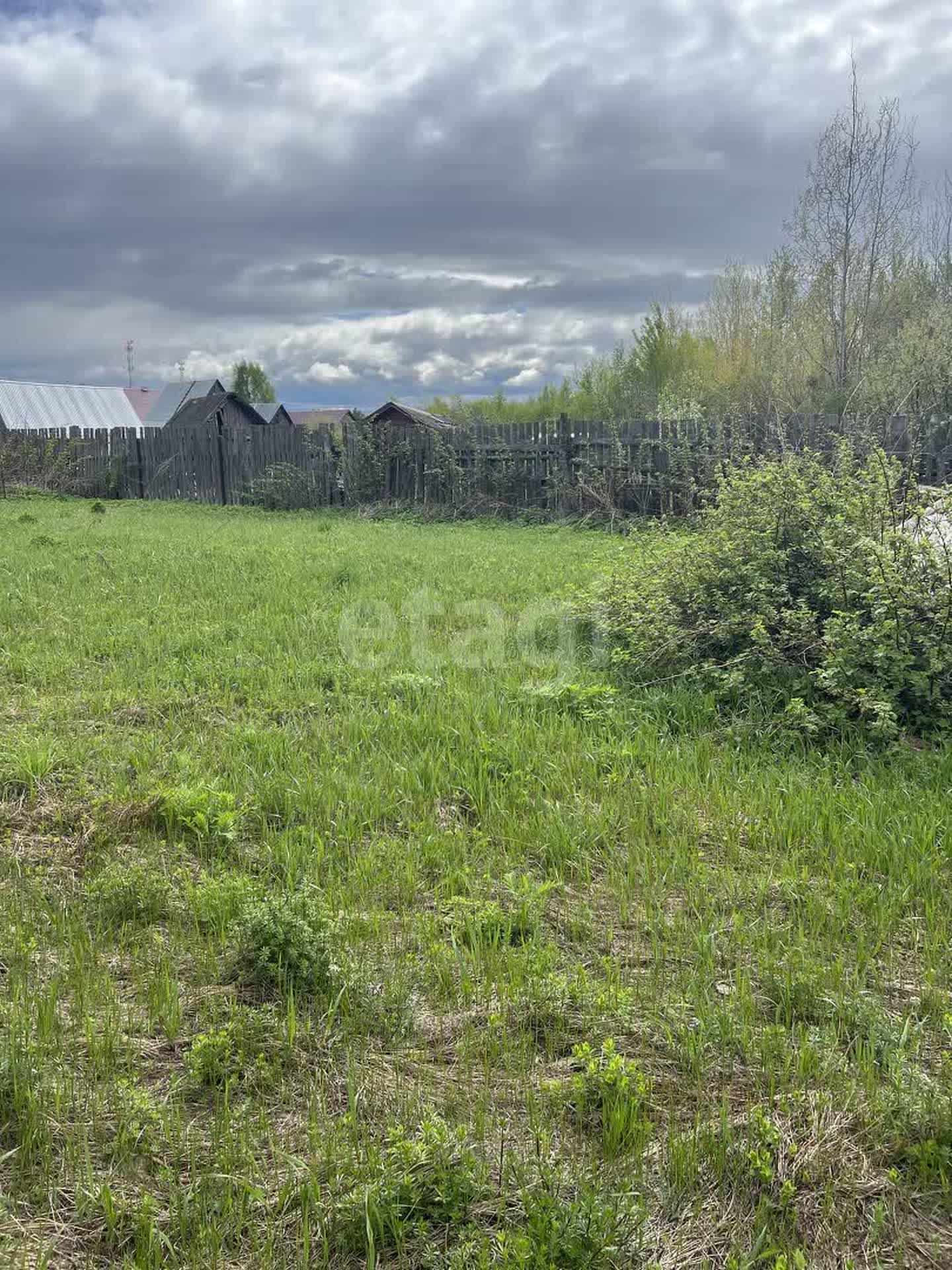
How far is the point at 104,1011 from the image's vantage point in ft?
7.96

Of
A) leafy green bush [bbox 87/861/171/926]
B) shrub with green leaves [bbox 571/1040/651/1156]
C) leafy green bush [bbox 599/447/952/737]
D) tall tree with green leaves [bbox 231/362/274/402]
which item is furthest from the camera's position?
tall tree with green leaves [bbox 231/362/274/402]

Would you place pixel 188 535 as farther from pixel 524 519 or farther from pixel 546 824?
pixel 546 824

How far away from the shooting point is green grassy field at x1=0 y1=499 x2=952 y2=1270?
5.93 feet

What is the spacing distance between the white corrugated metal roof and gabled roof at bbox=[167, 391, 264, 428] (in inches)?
92.8

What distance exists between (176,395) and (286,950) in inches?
2094

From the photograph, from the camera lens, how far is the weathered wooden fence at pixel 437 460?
573 inches

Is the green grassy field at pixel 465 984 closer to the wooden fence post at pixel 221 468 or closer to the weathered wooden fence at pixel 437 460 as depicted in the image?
the weathered wooden fence at pixel 437 460

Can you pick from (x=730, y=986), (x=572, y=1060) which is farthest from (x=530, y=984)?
(x=730, y=986)

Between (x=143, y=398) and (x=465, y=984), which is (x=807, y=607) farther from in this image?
(x=143, y=398)

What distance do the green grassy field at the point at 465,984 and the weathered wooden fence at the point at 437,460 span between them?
371 inches

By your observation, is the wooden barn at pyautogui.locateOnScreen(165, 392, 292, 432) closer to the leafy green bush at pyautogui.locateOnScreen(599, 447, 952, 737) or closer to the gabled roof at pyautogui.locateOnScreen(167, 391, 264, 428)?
the gabled roof at pyautogui.locateOnScreen(167, 391, 264, 428)

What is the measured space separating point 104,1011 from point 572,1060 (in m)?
1.23

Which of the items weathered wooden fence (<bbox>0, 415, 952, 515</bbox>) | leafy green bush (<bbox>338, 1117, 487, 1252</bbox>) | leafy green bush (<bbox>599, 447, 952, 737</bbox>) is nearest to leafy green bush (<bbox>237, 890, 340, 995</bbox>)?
leafy green bush (<bbox>338, 1117, 487, 1252</bbox>)

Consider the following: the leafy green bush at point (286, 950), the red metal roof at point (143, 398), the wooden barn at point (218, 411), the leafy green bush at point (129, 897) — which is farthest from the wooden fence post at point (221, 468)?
the red metal roof at point (143, 398)
